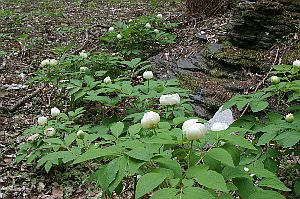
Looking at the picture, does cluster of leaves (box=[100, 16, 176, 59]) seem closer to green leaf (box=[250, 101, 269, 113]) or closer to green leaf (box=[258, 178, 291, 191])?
green leaf (box=[250, 101, 269, 113])

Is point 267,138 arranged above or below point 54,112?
above

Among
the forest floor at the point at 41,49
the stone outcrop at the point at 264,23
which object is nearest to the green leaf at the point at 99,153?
the forest floor at the point at 41,49

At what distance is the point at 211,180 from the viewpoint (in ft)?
3.81

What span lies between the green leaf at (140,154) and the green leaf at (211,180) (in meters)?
0.18

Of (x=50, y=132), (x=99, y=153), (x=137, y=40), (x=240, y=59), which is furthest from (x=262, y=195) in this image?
(x=137, y=40)

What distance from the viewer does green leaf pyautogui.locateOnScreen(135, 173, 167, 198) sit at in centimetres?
116

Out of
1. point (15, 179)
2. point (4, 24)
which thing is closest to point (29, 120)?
point (15, 179)

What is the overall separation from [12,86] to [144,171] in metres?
3.55

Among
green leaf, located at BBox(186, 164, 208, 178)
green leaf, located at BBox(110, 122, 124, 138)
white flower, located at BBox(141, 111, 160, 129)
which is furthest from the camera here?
green leaf, located at BBox(110, 122, 124, 138)

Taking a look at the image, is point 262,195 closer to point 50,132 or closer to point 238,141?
point 238,141

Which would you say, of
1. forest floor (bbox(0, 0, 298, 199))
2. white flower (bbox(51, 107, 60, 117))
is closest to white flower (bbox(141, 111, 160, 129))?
forest floor (bbox(0, 0, 298, 199))

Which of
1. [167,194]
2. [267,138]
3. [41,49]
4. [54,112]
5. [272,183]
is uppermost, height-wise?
[167,194]

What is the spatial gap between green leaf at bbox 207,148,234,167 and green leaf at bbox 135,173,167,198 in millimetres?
187

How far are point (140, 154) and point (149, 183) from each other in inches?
5.3
